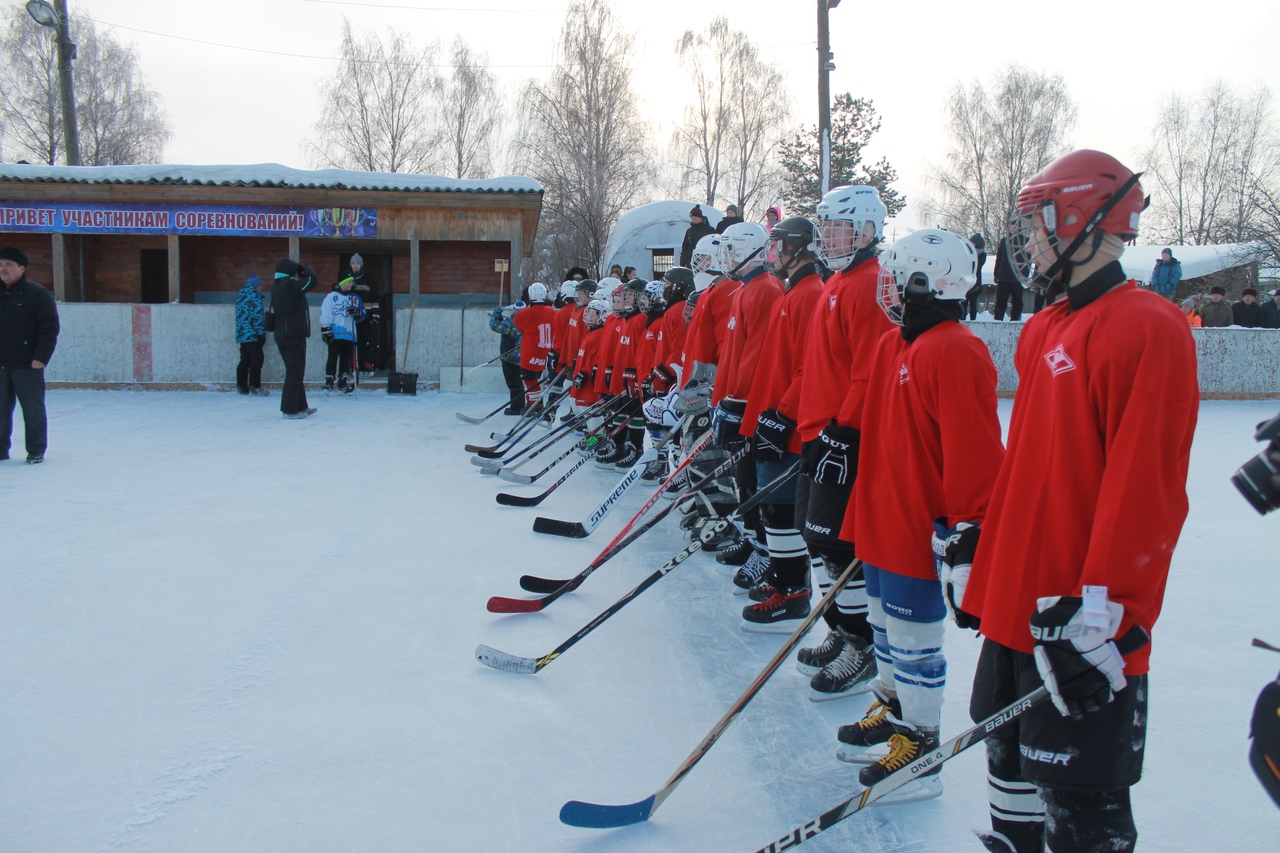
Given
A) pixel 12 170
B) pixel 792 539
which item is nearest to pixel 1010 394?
pixel 792 539

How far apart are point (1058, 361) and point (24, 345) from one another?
7.54 metres

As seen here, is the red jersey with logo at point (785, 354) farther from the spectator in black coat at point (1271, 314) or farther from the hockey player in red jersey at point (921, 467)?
the spectator in black coat at point (1271, 314)

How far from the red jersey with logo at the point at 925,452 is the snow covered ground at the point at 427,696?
0.73 meters

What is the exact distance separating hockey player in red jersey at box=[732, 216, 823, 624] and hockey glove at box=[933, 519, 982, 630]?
64.9 inches

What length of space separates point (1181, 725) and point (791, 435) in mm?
1680

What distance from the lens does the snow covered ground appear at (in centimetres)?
218

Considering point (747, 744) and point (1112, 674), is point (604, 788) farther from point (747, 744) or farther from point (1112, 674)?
point (1112, 674)

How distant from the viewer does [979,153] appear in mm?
34062

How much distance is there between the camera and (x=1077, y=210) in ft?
5.25

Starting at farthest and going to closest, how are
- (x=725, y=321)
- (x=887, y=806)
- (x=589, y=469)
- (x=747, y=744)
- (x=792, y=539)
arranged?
1. (x=589, y=469)
2. (x=725, y=321)
3. (x=792, y=539)
4. (x=747, y=744)
5. (x=887, y=806)

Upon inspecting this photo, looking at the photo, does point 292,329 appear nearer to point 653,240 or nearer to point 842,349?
point 842,349

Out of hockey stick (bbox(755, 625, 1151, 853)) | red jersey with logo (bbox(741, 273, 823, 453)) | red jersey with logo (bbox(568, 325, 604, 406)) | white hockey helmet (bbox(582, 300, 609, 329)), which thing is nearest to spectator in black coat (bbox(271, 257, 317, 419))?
red jersey with logo (bbox(568, 325, 604, 406))

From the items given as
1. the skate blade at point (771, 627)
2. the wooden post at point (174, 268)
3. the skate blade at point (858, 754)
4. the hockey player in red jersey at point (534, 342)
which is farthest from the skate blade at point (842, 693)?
the wooden post at point (174, 268)

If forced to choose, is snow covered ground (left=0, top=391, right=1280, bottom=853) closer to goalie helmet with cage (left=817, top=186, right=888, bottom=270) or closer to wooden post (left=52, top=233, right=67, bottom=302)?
goalie helmet with cage (left=817, top=186, right=888, bottom=270)
